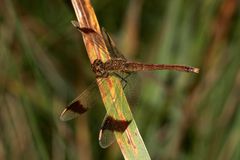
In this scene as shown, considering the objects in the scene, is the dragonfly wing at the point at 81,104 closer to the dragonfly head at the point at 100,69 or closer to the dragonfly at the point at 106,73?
the dragonfly at the point at 106,73

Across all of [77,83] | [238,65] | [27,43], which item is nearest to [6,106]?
[77,83]

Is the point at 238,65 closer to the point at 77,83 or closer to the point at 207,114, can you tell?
the point at 207,114

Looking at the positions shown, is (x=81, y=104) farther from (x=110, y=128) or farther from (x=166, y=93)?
(x=166, y=93)

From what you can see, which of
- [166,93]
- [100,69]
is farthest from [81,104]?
[166,93]

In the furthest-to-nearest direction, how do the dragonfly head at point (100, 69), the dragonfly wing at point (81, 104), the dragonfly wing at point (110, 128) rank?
the dragonfly wing at point (81, 104)
the dragonfly head at point (100, 69)
the dragonfly wing at point (110, 128)

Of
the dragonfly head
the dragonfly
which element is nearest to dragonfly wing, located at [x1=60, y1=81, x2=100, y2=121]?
the dragonfly

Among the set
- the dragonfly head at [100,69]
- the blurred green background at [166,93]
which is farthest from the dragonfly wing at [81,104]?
the blurred green background at [166,93]

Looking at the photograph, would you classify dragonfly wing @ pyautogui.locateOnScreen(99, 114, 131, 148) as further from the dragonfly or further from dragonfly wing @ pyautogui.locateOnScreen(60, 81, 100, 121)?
dragonfly wing @ pyautogui.locateOnScreen(60, 81, 100, 121)
